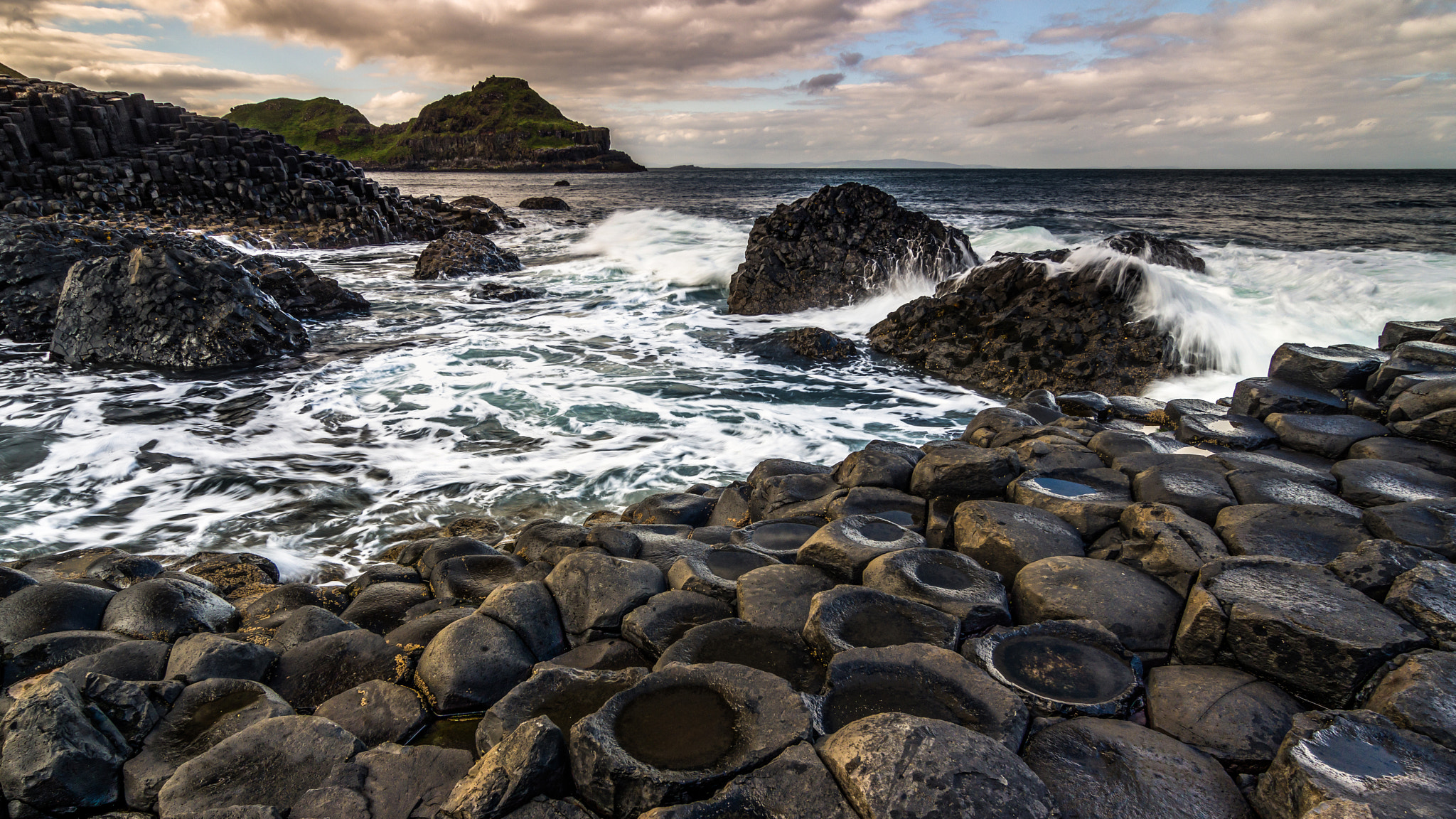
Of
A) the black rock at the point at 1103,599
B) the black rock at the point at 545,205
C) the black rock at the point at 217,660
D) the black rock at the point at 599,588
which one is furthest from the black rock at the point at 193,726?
the black rock at the point at 545,205

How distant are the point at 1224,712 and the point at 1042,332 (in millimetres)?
6540

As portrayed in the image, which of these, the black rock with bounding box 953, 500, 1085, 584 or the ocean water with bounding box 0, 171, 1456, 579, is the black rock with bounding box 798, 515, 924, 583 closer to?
the black rock with bounding box 953, 500, 1085, 584

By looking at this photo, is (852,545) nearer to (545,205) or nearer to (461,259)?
(461,259)

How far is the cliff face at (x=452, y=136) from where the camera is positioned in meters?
121

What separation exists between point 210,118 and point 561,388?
30.2 meters

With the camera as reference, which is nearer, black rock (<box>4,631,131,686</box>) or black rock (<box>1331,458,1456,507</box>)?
black rock (<box>4,631,131,686</box>)

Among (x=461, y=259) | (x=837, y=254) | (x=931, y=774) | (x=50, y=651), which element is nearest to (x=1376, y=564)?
(x=931, y=774)

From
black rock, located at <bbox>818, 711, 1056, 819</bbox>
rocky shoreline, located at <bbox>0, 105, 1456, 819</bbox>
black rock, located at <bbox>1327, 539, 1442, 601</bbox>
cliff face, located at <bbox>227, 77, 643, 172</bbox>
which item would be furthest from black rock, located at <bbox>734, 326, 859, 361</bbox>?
cliff face, located at <bbox>227, 77, 643, 172</bbox>

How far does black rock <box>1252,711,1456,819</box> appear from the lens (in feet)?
5.02

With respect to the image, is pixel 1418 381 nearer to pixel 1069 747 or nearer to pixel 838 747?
pixel 1069 747

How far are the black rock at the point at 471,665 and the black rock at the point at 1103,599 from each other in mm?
1968

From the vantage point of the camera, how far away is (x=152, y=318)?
320 inches

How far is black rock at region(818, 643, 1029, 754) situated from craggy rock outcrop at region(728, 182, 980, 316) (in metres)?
9.74

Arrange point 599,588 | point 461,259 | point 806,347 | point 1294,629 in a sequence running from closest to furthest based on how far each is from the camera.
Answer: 1. point 1294,629
2. point 599,588
3. point 806,347
4. point 461,259
